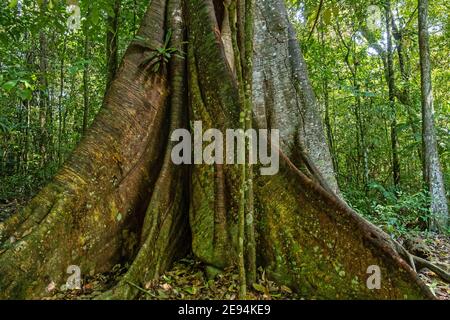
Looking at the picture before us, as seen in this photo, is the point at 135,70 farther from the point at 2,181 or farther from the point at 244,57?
the point at 2,181

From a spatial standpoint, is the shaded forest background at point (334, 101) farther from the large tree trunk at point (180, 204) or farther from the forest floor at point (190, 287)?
the forest floor at point (190, 287)

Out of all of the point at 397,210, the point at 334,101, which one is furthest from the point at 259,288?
the point at 334,101

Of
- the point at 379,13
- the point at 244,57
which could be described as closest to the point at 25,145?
the point at 244,57

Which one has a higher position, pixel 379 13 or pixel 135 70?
pixel 379 13

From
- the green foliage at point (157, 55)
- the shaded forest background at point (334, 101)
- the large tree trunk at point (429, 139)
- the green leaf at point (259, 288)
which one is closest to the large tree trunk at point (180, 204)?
the green foliage at point (157, 55)

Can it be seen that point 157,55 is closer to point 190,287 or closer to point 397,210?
point 190,287

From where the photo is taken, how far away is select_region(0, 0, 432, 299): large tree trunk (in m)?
2.64

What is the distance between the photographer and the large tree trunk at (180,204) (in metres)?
2.64

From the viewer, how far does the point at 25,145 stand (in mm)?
7945

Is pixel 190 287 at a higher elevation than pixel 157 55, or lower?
lower

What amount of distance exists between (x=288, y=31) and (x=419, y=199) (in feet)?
11.7

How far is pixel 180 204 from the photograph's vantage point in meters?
3.54

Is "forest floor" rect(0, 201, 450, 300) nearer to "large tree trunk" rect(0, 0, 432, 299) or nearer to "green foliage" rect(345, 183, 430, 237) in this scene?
"large tree trunk" rect(0, 0, 432, 299)
